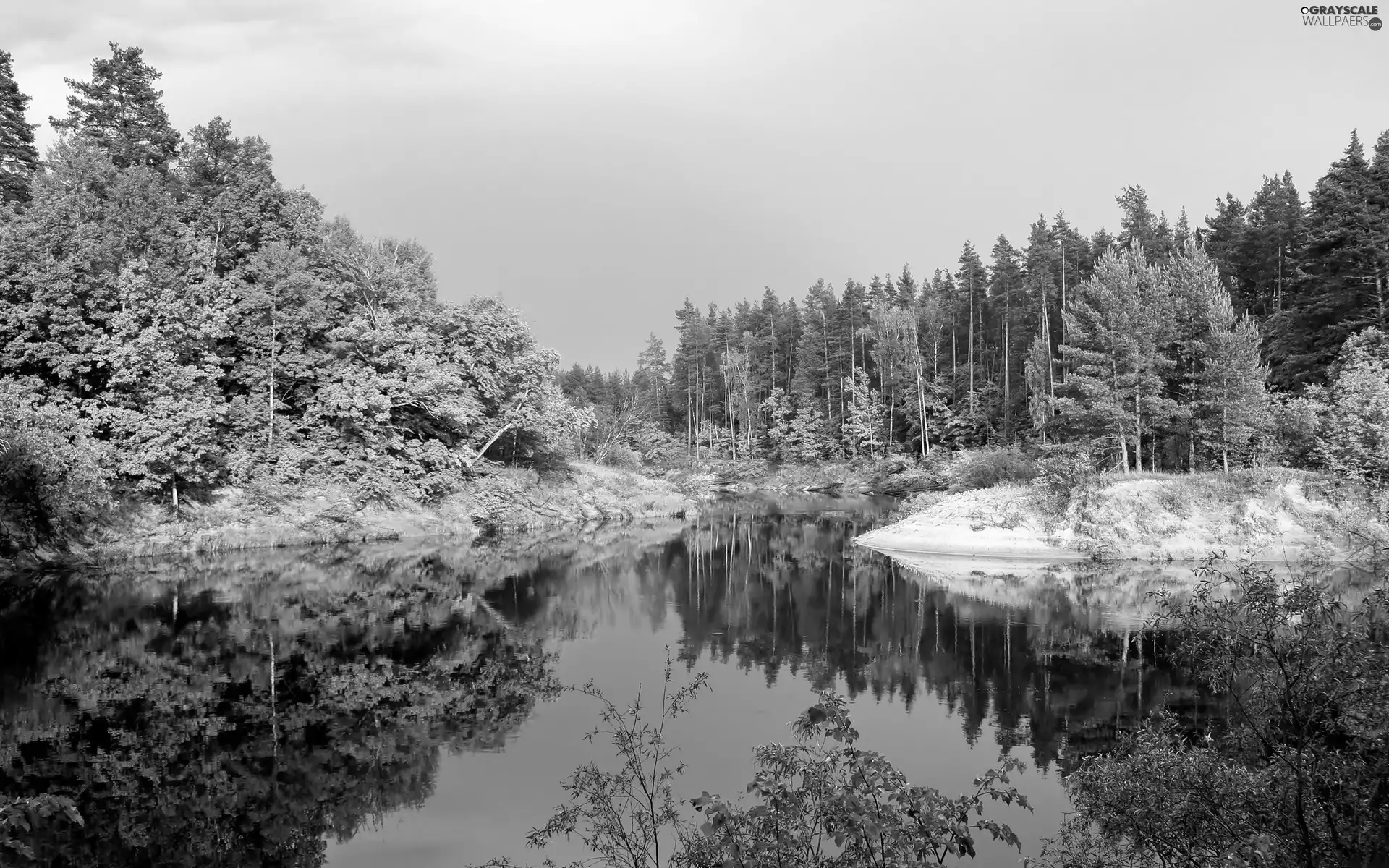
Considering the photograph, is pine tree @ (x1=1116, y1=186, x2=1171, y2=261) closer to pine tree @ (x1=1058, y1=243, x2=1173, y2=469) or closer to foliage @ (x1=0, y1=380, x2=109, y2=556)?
pine tree @ (x1=1058, y1=243, x2=1173, y2=469)

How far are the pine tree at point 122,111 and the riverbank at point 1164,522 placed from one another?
52999 millimetres

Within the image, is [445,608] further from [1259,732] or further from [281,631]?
[1259,732]

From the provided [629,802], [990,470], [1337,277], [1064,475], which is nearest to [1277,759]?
[629,802]

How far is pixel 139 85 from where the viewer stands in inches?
1960

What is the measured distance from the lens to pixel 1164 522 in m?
35.1

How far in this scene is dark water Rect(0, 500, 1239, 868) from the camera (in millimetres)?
11711

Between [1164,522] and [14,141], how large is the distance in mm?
71026

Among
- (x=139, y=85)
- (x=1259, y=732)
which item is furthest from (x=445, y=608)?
(x=139, y=85)

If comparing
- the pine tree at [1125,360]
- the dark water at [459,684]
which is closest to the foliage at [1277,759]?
the dark water at [459,684]

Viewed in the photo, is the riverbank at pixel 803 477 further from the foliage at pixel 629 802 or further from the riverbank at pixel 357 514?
the foliage at pixel 629 802

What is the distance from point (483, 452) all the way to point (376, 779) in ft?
132

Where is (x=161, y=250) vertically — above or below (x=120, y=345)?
above

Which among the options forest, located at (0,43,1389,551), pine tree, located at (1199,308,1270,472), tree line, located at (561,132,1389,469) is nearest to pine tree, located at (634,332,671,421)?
tree line, located at (561,132,1389,469)

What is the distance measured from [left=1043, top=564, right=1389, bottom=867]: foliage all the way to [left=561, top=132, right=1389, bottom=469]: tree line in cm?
3780
